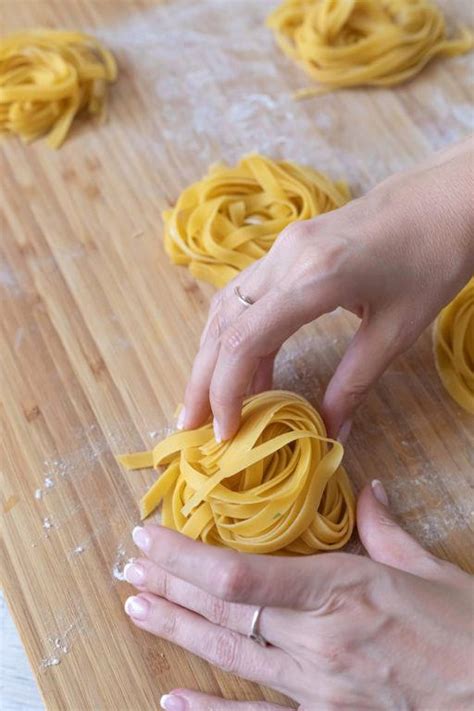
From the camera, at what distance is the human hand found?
1570 mm

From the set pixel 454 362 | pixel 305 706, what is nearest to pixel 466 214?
pixel 454 362

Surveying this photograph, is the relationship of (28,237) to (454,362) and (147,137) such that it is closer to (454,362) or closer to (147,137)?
(147,137)

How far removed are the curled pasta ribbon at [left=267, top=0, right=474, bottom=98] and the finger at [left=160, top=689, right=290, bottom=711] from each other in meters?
1.61

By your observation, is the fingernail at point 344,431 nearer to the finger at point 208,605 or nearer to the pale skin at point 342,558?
the pale skin at point 342,558

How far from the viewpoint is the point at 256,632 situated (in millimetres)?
1506

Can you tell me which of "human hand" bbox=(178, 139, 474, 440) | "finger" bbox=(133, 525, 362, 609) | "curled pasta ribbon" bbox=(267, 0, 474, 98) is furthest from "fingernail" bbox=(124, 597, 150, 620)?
"curled pasta ribbon" bbox=(267, 0, 474, 98)

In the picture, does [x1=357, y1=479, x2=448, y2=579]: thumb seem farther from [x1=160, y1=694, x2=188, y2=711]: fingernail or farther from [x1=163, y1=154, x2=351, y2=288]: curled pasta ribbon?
[x1=163, y1=154, x2=351, y2=288]: curled pasta ribbon

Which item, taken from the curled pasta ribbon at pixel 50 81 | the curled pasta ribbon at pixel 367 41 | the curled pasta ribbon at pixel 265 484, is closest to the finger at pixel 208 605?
the curled pasta ribbon at pixel 265 484

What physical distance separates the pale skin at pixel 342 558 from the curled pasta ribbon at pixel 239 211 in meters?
0.36

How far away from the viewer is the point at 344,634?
55.5 inches

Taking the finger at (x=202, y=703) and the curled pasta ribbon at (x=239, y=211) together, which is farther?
the curled pasta ribbon at (x=239, y=211)

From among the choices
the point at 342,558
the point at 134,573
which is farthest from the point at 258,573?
the point at 134,573

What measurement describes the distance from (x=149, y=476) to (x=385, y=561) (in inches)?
20.8

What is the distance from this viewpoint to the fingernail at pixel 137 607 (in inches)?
64.8
